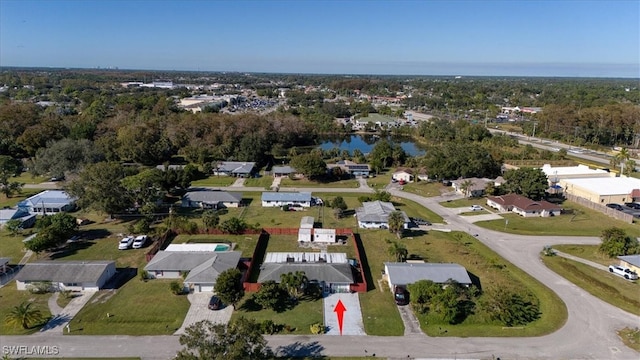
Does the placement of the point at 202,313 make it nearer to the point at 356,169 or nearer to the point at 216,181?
the point at 216,181

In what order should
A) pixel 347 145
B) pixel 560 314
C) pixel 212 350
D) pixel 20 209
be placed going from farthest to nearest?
pixel 347 145 < pixel 20 209 < pixel 560 314 < pixel 212 350

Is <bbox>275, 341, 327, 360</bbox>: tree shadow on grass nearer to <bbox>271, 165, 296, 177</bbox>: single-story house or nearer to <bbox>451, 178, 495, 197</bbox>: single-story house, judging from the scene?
<bbox>451, 178, 495, 197</bbox>: single-story house

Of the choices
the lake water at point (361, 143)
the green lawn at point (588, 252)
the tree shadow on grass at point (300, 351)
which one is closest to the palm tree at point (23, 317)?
the tree shadow on grass at point (300, 351)

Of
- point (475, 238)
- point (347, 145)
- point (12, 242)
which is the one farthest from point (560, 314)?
point (347, 145)

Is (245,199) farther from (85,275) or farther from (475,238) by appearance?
(475,238)

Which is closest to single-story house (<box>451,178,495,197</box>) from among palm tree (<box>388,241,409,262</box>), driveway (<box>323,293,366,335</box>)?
palm tree (<box>388,241,409,262</box>)

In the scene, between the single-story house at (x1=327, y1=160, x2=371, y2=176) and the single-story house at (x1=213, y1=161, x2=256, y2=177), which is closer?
the single-story house at (x1=213, y1=161, x2=256, y2=177)
